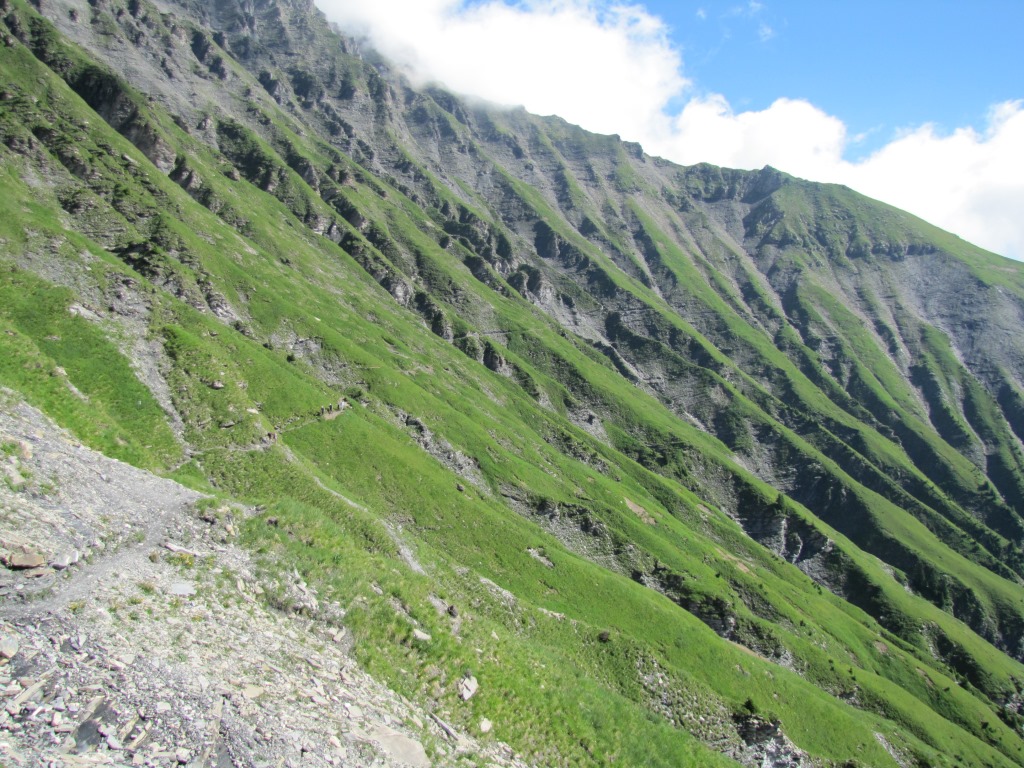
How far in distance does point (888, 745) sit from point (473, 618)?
75.5m

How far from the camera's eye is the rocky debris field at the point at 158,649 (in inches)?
500

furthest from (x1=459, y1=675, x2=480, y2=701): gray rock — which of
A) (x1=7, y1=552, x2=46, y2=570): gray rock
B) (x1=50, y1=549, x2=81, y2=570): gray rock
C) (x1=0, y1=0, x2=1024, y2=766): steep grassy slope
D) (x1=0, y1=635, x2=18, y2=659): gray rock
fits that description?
(x1=7, y1=552, x2=46, y2=570): gray rock

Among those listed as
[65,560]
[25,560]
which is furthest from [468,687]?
[25,560]

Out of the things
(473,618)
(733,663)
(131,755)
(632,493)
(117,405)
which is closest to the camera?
(131,755)

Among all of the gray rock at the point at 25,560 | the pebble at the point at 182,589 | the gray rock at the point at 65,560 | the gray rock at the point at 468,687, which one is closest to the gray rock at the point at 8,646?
the gray rock at the point at 25,560

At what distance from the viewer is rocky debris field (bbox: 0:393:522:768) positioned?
12692mm

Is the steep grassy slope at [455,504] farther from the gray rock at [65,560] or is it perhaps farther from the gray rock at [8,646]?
the gray rock at [8,646]

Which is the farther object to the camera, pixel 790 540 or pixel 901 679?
pixel 790 540

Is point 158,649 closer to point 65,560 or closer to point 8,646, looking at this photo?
point 8,646

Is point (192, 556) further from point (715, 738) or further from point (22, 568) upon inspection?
point (715, 738)

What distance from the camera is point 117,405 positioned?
5281cm

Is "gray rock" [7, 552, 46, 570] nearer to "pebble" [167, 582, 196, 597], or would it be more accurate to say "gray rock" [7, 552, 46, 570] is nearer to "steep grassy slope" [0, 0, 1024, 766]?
"pebble" [167, 582, 196, 597]

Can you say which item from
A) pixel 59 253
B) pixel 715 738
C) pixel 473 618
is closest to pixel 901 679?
pixel 715 738

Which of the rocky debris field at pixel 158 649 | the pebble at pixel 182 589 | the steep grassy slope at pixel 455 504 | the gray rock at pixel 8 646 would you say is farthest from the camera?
the steep grassy slope at pixel 455 504
